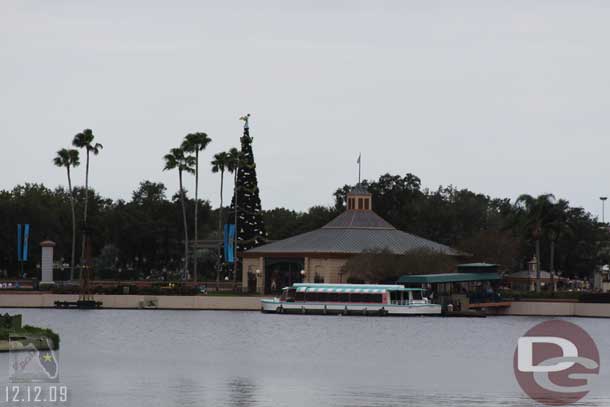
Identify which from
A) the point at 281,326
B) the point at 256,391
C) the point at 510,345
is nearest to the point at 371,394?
the point at 256,391

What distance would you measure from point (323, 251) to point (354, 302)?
21.7 m

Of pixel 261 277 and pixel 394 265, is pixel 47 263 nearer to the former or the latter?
pixel 261 277

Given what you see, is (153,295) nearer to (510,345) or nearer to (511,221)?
(511,221)

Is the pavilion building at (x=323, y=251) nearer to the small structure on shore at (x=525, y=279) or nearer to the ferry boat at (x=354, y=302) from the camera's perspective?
the small structure on shore at (x=525, y=279)

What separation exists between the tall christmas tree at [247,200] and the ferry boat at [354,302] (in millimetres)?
37356

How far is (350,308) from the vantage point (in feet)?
423

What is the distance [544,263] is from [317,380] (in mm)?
115209

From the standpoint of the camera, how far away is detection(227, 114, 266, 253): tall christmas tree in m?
168

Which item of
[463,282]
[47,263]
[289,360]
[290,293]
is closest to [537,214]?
[463,282]

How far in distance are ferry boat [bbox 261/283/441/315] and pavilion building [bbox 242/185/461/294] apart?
59.5 ft

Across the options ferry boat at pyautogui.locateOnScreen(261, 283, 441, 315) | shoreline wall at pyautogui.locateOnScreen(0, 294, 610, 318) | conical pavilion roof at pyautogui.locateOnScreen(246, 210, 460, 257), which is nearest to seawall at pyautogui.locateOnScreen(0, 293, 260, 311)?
shoreline wall at pyautogui.locateOnScreen(0, 294, 610, 318)

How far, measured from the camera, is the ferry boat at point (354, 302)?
128 m

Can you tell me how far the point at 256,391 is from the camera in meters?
54.9

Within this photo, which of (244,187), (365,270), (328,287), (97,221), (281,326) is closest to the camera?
(281,326)
